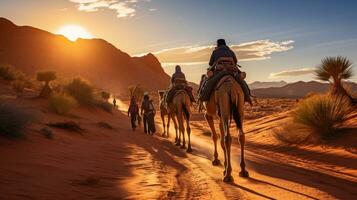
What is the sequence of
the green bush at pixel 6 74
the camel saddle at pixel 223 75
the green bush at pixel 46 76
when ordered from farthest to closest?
the green bush at pixel 6 74 < the green bush at pixel 46 76 < the camel saddle at pixel 223 75

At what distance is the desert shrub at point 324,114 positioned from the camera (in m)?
14.8

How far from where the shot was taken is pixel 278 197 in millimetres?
6316

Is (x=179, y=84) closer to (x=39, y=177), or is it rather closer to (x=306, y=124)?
(x=306, y=124)

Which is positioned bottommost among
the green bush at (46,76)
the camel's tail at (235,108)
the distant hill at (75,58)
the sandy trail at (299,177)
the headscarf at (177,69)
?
the sandy trail at (299,177)

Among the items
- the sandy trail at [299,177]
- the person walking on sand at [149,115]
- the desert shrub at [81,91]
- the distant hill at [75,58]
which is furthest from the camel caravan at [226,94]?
the distant hill at [75,58]

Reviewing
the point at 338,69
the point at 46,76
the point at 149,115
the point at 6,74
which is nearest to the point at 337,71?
the point at 338,69

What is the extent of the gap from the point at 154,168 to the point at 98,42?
16383 cm

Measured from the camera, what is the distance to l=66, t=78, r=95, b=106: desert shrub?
32312 millimetres

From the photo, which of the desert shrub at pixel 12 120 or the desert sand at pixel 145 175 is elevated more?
the desert shrub at pixel 12 120

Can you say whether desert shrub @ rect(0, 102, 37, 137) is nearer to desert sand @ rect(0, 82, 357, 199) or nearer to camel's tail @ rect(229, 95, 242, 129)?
desert sand @ rect(0, 82, 357, 199)

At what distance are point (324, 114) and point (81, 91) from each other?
22.9 m

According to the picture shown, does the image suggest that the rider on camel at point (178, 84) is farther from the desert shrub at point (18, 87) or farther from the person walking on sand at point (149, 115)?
the desert shrub at point (18, 87)

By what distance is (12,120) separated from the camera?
1029 centimetres

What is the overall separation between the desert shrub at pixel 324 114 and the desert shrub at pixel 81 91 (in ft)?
67.3
